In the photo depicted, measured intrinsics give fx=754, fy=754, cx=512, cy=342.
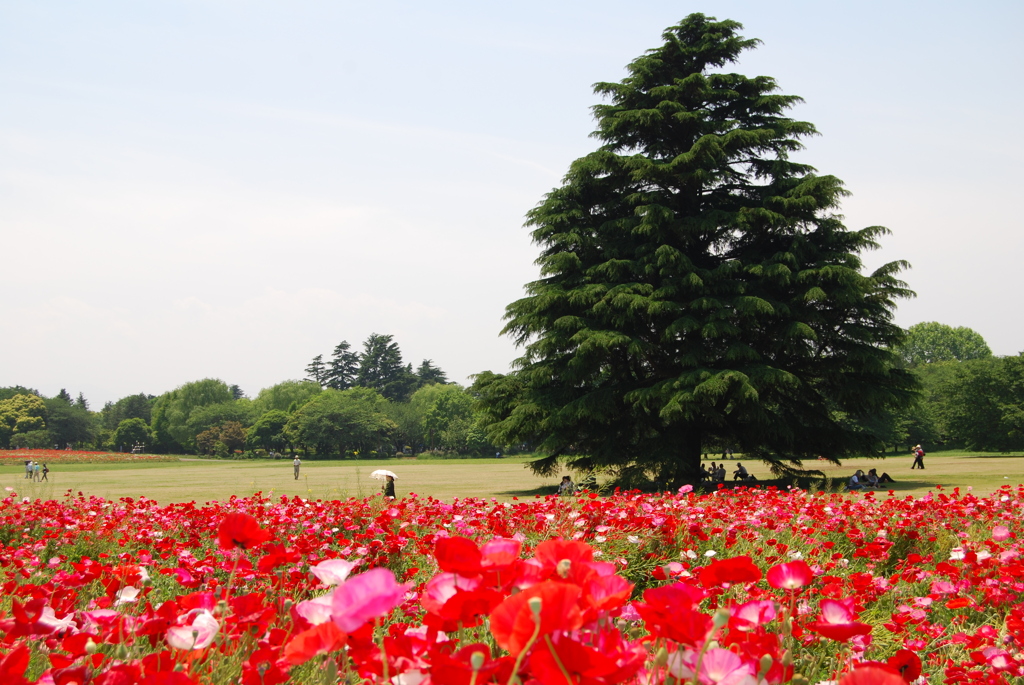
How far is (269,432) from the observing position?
9356cm

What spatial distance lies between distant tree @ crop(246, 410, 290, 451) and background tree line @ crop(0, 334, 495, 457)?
12 cm

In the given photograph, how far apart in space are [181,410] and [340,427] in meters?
34.7

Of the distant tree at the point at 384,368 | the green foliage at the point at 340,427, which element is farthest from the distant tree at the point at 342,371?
the green foliage at the point at 340,427

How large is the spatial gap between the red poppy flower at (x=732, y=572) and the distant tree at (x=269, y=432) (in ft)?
311

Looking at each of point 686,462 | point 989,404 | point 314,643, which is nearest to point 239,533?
point 314,643

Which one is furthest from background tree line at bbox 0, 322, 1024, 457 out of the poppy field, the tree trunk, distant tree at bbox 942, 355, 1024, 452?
the poppy field

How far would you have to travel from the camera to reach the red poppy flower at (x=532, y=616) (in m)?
1.10

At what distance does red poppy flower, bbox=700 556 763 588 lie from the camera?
1.57m

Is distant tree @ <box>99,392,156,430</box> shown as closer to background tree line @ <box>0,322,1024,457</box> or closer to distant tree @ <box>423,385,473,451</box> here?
background tree line @ <box>0,322,1024,457</box>

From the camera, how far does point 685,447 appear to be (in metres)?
23.3

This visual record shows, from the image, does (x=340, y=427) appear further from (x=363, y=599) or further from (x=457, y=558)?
(x=363, y=599)

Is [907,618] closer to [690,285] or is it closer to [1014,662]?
[1014,662]

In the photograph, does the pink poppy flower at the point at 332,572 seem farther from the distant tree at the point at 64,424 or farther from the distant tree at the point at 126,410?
the distant tree at the point at 126,410

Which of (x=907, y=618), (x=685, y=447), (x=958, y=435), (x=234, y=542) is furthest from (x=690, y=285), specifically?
(x=958, y=435)
